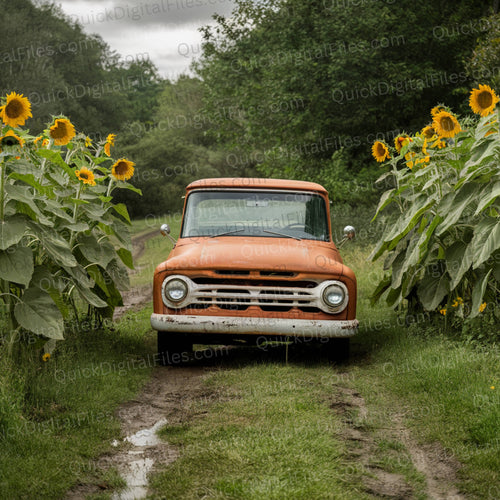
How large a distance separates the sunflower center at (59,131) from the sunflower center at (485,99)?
4045 mm

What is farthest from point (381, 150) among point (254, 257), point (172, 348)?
point (172, 348)

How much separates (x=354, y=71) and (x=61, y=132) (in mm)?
15439

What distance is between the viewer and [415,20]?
21203 millimetres

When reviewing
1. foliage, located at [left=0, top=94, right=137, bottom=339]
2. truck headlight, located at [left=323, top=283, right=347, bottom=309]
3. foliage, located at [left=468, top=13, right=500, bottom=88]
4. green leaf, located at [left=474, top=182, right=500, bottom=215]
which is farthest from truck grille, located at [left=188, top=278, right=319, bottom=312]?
foliage, located at [left=468, top=13, right=500, bottom=88]

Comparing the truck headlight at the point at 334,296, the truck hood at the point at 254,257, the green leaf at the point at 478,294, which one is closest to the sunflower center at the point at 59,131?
the truck hood at the point at 254,257

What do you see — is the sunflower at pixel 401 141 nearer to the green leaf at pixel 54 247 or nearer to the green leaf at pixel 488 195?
the green leaf at pixel 488 195

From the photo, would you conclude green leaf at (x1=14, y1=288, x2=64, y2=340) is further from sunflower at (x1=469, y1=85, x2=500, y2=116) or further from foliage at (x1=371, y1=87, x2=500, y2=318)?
sunflower at (x1=469, y1=85, x2=500, y2=116)

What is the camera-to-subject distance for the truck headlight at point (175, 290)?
22.8 ft

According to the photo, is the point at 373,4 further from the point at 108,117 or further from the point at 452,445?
the point at 108,117

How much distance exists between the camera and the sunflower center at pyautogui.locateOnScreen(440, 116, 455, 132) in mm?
7188

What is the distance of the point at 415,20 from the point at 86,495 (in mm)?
20065

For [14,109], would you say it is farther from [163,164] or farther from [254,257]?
[163,164]

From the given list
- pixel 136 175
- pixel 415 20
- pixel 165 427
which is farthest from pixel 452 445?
pixel 136 175

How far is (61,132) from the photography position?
6789 mm
